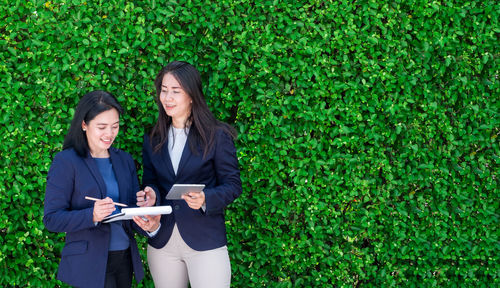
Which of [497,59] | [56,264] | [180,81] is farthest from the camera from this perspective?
[497,59]

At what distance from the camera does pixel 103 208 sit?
2965 millimetres

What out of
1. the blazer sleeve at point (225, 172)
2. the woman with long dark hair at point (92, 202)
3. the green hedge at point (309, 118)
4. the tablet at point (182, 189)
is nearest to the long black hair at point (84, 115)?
the woman with long dark hair at point (92, 202)

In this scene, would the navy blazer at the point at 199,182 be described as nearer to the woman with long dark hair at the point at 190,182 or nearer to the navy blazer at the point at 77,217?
the woman with long dark hair at the point at 190,182

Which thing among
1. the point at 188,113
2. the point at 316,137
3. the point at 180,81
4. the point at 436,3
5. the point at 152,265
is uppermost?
the point at 436,3

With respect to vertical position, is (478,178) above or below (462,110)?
below

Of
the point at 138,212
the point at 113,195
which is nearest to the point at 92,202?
the point at 113,195

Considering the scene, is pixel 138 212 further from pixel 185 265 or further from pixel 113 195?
pixel 185 265

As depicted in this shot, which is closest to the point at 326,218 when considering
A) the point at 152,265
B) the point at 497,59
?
the point at 152,265

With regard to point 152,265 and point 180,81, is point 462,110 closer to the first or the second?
point 180,81

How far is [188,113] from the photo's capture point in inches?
139

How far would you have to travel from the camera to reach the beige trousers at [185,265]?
134 inches

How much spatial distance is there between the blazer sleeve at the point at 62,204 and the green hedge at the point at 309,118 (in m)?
1.13

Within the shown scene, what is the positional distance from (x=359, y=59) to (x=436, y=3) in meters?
0.85

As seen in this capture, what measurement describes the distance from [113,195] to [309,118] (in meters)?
1.84
